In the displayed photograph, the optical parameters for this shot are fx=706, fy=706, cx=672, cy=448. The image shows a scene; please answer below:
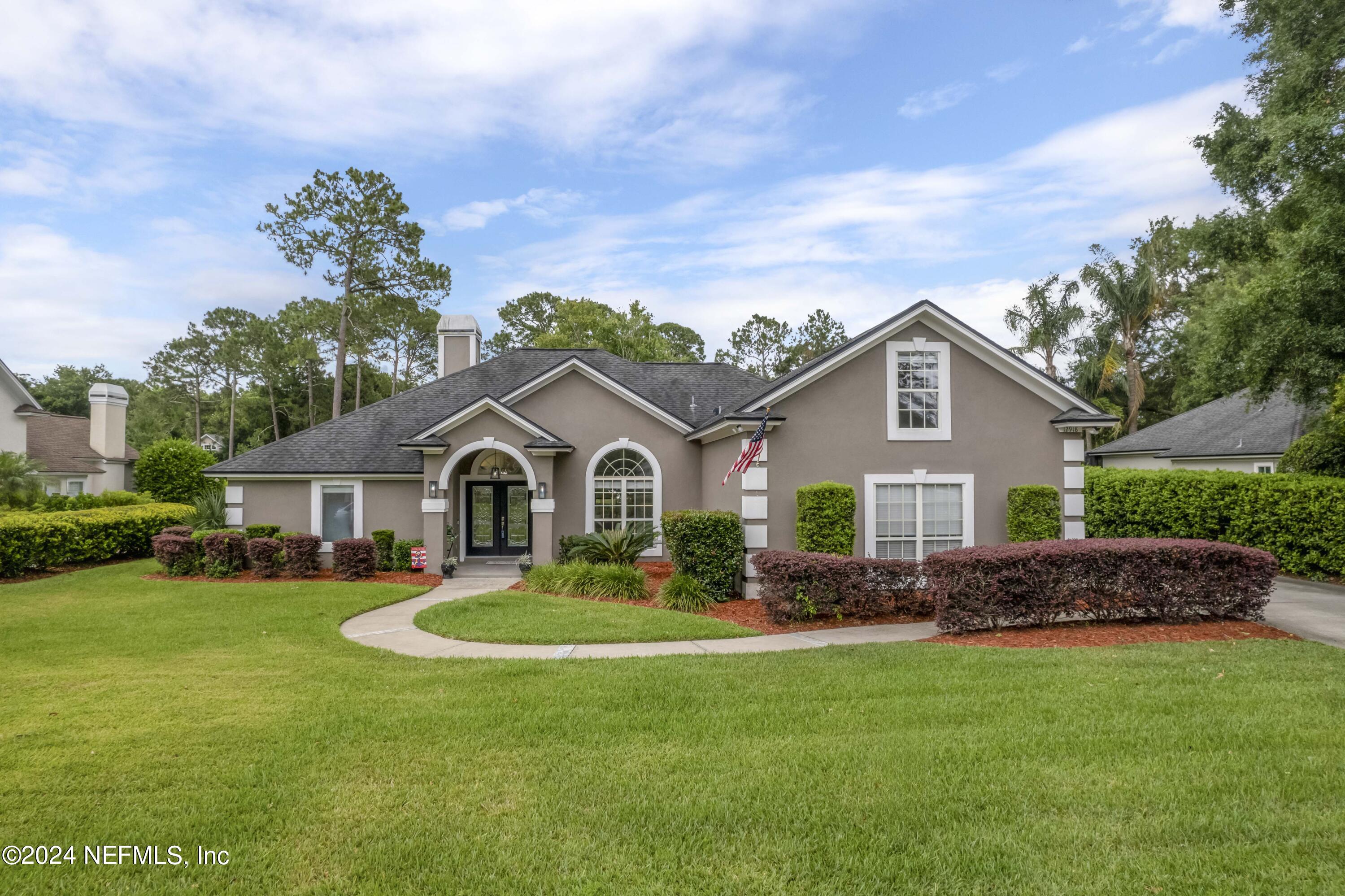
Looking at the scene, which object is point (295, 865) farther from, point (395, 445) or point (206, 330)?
point (206, 330)

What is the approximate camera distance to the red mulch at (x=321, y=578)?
15.3m

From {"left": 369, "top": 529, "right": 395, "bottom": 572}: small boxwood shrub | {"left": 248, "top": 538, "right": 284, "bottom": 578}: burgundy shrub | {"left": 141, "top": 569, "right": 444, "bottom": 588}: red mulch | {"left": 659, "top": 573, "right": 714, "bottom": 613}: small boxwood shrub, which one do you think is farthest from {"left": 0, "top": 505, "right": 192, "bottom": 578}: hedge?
{"left": 659, "top": 573, "right": 714, "bottom": 613}: small boxwood shrub

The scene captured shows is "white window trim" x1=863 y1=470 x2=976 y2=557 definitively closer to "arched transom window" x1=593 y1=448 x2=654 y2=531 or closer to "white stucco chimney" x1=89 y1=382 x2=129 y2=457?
"arched transom window" x1=593 y1=448 x2=654 y2=531

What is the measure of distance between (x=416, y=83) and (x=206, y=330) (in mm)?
54888

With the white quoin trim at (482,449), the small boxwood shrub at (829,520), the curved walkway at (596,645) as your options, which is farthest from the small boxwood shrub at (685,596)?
the white quoin trim at (482,449)

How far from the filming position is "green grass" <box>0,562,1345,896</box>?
3.68 meters

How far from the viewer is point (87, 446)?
3144 centimetres

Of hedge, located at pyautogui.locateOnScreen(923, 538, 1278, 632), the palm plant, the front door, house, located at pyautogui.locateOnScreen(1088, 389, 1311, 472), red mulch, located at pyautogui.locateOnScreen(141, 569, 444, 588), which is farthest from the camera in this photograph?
house, located at pyautogui.locateOnScreen(1088, 389, 1311, 472)

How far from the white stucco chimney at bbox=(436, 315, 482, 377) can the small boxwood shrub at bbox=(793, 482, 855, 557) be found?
47.3 ft

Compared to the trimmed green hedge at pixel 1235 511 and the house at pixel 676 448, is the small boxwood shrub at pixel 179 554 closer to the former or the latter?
the house at pixel 676 448

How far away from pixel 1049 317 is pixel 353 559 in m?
35.5

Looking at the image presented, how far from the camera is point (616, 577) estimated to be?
12.8m

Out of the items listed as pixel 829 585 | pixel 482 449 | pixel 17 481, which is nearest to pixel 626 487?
pixel 482 449

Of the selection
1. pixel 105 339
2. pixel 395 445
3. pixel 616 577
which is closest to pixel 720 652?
pixel 616 577
